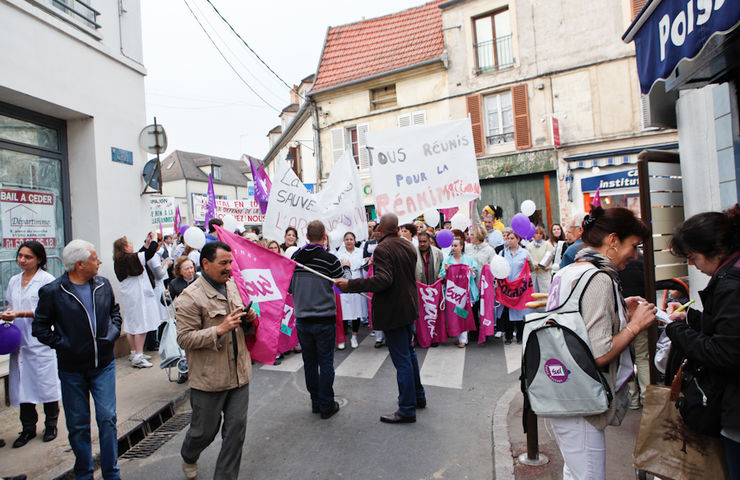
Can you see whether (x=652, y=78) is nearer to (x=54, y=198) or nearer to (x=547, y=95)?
(x=54, y=198)

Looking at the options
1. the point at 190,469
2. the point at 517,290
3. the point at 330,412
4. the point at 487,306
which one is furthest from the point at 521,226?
the point at 190,469

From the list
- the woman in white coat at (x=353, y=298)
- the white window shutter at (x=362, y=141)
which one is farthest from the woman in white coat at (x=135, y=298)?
the white window shutter at (x=362, y=141)

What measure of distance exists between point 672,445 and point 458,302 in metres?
5.00

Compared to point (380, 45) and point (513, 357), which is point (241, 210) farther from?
point (380, 45)

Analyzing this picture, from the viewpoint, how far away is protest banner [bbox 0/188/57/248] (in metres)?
6.02

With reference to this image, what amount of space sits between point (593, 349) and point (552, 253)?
238 inches

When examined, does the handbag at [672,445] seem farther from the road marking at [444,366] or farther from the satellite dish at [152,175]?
the satellite dish at [152,175]

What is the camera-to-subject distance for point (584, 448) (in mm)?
2250

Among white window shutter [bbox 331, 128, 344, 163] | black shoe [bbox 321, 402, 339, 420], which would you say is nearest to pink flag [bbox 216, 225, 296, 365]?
black shoe [bbox 321, 402, 339, 420]

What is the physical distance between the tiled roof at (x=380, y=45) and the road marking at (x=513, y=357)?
14199 mm

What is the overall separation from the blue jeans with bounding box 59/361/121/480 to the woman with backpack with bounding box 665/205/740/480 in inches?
153

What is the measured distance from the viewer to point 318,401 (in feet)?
16.0

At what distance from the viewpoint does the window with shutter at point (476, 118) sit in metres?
17.4

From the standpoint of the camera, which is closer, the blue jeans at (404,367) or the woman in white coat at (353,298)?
the blue jeans at (404,367)
